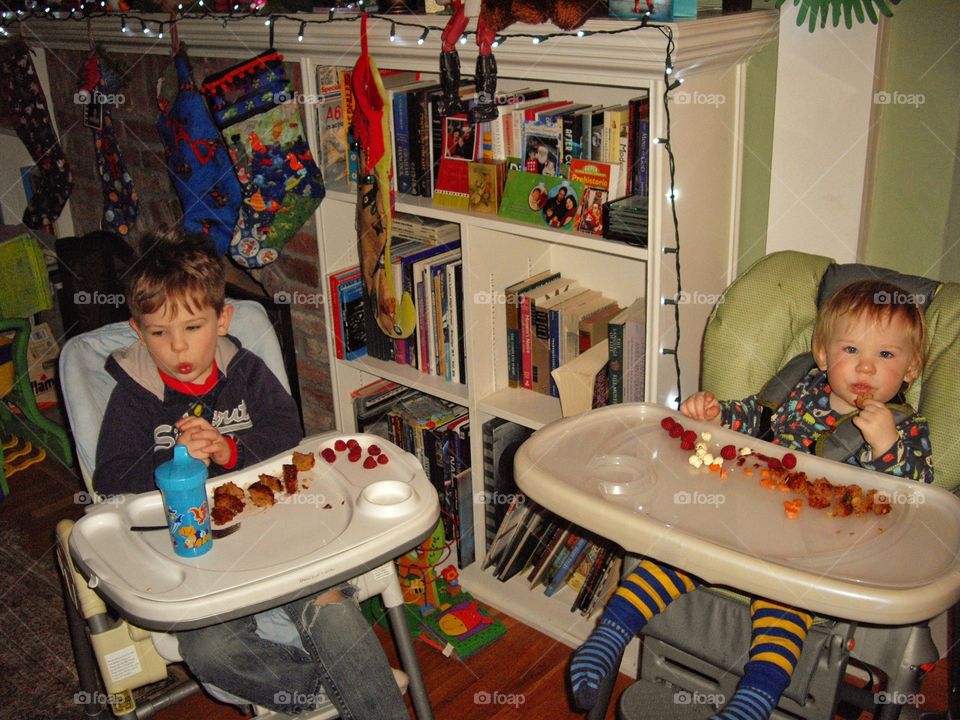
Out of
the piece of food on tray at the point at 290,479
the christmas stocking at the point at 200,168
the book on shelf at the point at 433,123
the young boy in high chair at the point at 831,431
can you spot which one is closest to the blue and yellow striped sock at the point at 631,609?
the young boy in high chair at the point at 831,431

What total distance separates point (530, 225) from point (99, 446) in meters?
1.01

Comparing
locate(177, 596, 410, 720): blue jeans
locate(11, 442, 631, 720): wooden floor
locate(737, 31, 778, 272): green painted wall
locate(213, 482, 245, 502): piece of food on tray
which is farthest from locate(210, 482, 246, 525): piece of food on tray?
locate(737, 31, 778, 272): green painted wall

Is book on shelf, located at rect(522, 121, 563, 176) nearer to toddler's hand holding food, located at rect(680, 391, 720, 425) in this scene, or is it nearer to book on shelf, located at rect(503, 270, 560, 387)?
book on shelf, located at rect(503, 270, 560, 387)

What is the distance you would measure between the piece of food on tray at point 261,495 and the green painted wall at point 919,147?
1.34 metres

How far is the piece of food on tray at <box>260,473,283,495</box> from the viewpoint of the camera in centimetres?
173

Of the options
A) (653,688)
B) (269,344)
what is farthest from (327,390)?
(653,688)

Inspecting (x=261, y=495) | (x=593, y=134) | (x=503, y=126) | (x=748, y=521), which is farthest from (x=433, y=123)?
(x=748, y=521)

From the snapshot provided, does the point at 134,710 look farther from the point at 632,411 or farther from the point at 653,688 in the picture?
the point at 632,411

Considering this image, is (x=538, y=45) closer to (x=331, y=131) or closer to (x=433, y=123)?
(x=433, y=123)

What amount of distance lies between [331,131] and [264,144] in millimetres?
176

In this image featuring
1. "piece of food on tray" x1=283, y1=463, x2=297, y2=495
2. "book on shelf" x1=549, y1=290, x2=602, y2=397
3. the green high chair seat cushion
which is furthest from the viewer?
"book on shelf" x1=549, y1=290, x2=602, y2=397

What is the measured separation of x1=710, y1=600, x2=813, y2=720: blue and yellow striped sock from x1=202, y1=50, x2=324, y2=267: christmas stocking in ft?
5.15

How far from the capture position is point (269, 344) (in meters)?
2.08

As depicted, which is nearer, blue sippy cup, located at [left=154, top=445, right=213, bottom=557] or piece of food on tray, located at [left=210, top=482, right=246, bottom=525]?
blue sippy cup, located at [left=154, top=445, right=213, bottom=557]
